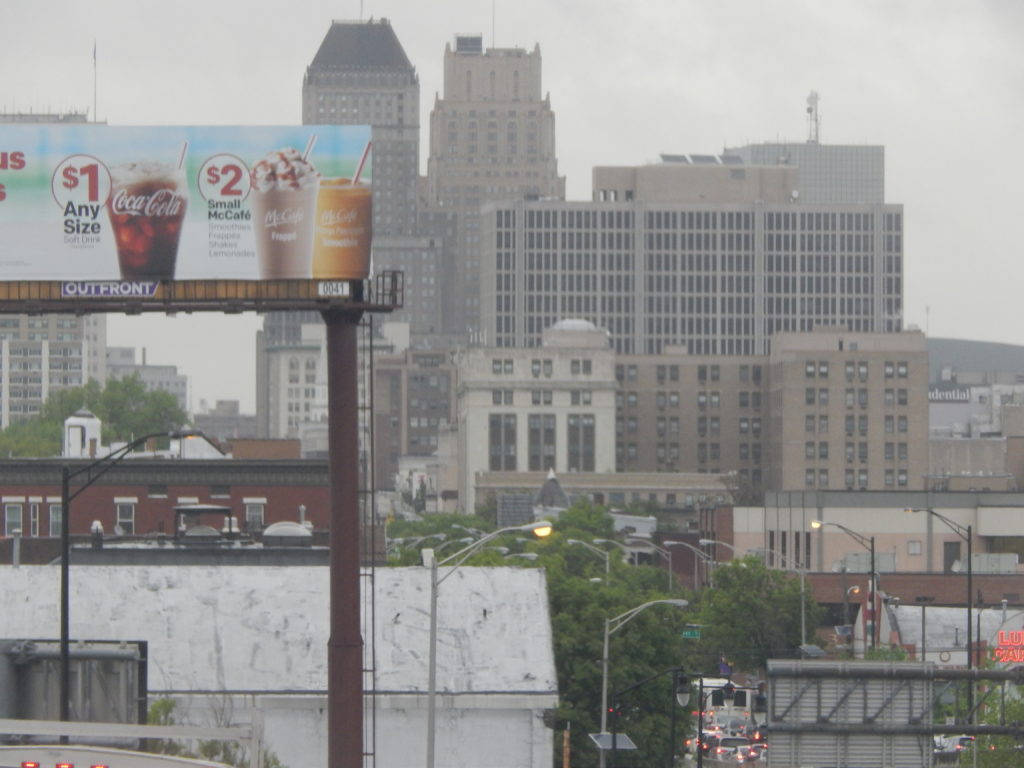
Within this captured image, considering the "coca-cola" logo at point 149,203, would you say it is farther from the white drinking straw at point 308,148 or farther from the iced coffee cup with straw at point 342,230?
the iced coffee cup with straw at point 342,230

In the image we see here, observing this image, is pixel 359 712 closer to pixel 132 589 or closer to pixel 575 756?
pixel 132 589

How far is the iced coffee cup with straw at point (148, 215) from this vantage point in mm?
52062

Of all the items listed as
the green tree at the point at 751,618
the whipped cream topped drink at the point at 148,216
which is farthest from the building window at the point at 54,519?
the whipped cream topped drink at the point at 148,216

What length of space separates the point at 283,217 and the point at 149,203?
275 centimetres

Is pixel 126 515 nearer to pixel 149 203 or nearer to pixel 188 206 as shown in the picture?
pixel 149 203

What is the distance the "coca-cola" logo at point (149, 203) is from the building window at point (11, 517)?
1917 inches

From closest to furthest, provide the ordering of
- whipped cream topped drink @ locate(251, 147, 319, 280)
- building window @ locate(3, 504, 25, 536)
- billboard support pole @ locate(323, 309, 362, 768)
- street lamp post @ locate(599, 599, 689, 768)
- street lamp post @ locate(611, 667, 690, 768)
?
billboard support pole @ locate(323, 309, 362, 768), whipped cream topped drink @ locate(251, 147, 319, 280), street lamp post @ locate(611, 667, 690, 768), street lamp post @ locate(599, 599, 689, 768), building window @ locate(3, 504, 25, 536)

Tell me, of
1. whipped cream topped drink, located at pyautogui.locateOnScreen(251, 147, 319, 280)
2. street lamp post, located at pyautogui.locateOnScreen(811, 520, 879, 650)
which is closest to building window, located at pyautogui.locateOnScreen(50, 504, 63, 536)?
street lamp post, located at pyautogui.locateOnScreen(811, 520, 879, 650)

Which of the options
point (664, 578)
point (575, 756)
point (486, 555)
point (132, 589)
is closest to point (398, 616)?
point (132, 589)

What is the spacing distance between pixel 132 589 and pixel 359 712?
29.0 feet

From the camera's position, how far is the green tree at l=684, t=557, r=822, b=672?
104688 mm

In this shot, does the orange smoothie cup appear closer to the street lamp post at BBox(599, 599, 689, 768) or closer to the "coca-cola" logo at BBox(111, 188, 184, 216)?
the "coca-cola" logo at BBox(111, 188, 184, 216)

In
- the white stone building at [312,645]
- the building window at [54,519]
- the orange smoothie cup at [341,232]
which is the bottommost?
the white stone building at [312,645]

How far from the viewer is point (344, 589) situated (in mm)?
50625
